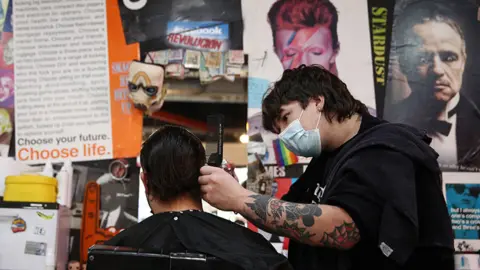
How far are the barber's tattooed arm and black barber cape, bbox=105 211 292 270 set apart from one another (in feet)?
0.23

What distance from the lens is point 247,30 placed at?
313cm

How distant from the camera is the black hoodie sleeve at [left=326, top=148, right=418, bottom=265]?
1.30m

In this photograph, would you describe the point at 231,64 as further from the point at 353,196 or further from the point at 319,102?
the point at 353,196

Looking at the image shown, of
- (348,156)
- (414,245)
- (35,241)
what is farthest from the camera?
(35,241)

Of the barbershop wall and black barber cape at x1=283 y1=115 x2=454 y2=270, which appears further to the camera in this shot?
the barbershop wall

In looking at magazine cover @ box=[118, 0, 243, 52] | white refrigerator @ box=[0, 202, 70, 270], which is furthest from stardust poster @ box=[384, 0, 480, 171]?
white refrigerator @ box=[0, 202, 70, 270]

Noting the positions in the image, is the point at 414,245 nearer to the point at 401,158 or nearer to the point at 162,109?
the point at 401,158

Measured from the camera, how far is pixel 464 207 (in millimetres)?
2900

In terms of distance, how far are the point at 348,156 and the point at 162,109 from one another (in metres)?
1.79

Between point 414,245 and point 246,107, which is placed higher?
point 246,107

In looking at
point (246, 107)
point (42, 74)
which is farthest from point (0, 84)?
point (246, 107)

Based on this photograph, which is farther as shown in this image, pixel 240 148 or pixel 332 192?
pixel 240 148

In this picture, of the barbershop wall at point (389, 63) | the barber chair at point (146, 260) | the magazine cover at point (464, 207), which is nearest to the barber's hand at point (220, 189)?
the barber chair at point (146, 260)

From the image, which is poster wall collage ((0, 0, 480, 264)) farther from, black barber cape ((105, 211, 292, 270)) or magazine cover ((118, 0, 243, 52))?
black barber cape ((105, 211, 292, 270))
